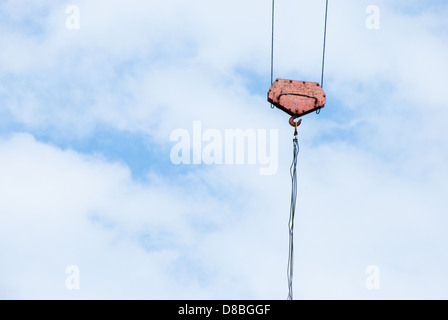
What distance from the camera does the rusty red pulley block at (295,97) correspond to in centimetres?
1207

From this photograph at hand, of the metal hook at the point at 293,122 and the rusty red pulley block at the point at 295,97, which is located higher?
the rusty red pulley block at the point at 295,97

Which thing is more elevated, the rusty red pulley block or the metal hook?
the rusty red pulley block

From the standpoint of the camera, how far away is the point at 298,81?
12508mm

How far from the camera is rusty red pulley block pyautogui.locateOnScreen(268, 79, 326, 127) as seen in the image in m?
12.1

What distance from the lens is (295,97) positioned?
12203 millimetres
